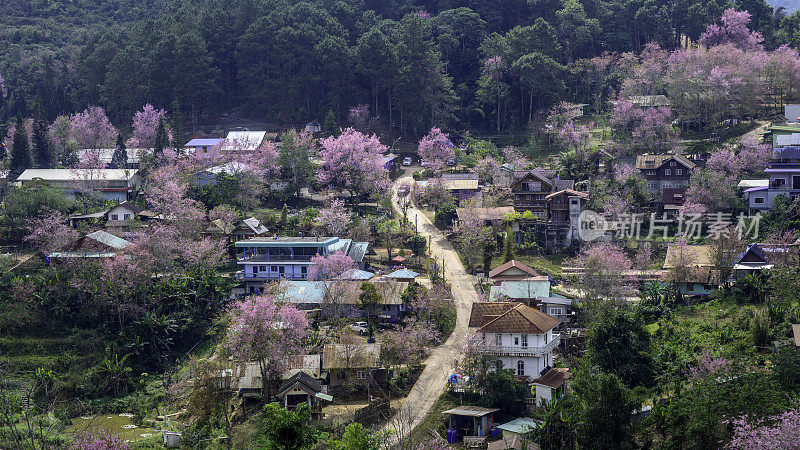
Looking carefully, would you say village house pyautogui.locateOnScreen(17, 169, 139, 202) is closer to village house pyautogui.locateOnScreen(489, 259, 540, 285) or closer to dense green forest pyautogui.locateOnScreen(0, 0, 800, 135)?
dense green forest pyautogui.locateOnScreen(0, 0, 800, 135)

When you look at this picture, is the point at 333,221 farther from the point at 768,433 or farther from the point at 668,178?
the point at 768,433

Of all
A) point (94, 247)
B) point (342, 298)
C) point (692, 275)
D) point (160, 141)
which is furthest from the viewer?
point (160, 141)

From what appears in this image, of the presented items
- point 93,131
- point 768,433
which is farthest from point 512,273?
point 93,131

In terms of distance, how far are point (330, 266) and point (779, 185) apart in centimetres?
2594

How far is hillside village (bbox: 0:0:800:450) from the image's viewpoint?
34875 mm

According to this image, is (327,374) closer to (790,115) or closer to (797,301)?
(797,301)

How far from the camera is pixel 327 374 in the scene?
3956cm

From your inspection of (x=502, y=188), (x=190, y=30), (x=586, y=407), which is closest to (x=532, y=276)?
(x=502, y=188)

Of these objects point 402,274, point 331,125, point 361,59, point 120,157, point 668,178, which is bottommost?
point 402,274

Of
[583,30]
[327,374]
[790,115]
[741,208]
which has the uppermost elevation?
[583,30]

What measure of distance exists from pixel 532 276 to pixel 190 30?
4228cm

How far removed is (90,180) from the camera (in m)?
59.7

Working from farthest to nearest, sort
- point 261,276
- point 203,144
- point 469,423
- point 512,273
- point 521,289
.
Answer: point 203,144, point 261,276, point 512,273, point 521,289, point 469,423

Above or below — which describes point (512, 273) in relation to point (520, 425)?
above
